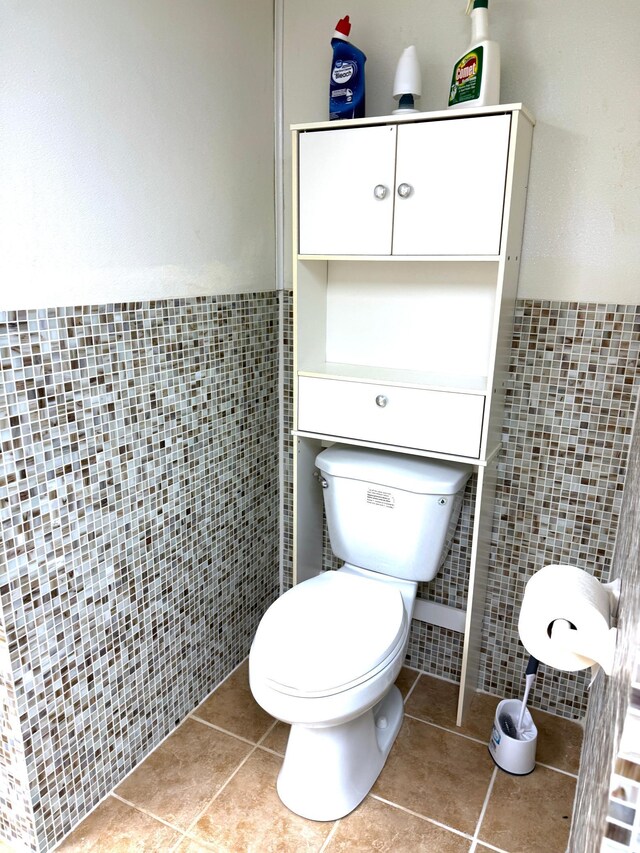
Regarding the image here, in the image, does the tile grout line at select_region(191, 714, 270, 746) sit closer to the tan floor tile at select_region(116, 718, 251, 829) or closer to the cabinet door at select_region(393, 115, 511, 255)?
the tan floor tile at select_region(116, 718, 251, 829)

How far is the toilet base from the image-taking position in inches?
58.7

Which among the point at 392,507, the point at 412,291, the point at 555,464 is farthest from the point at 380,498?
the point at 412,291

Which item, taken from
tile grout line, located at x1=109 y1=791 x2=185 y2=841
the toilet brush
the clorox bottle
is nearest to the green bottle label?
the clorox bottle

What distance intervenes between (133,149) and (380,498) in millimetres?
1052

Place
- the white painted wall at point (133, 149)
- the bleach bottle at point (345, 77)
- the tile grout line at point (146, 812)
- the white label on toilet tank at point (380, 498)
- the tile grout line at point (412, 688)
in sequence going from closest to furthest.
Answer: the white painted wall at point (133, 149) < the tile grout line at point (146, 812) < the bleach bottle at point (345, 77) < the white label on toilet tank at point (380, 498) < the tile grout line at point (412, 688)

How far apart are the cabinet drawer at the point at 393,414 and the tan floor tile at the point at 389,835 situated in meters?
0.91

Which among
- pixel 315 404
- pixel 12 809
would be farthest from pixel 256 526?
pixel 12 809

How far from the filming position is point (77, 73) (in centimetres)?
122

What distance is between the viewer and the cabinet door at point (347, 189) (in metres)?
1.51

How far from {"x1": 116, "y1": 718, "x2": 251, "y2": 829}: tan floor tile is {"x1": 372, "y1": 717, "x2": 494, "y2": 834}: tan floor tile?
413 millimetres

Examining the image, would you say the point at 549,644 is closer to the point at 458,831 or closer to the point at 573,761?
the point at 458,831

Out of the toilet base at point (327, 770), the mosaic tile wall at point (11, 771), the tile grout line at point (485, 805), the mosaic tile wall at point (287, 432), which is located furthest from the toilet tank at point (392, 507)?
the mosaic tile wall at point (11, 771)

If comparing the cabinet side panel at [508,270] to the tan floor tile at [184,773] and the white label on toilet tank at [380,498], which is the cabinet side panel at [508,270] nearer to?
the white label on toilet tank at [380,498]

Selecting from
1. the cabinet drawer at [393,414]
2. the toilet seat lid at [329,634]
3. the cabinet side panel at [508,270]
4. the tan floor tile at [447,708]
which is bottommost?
the tan floor tile at [447,708]
